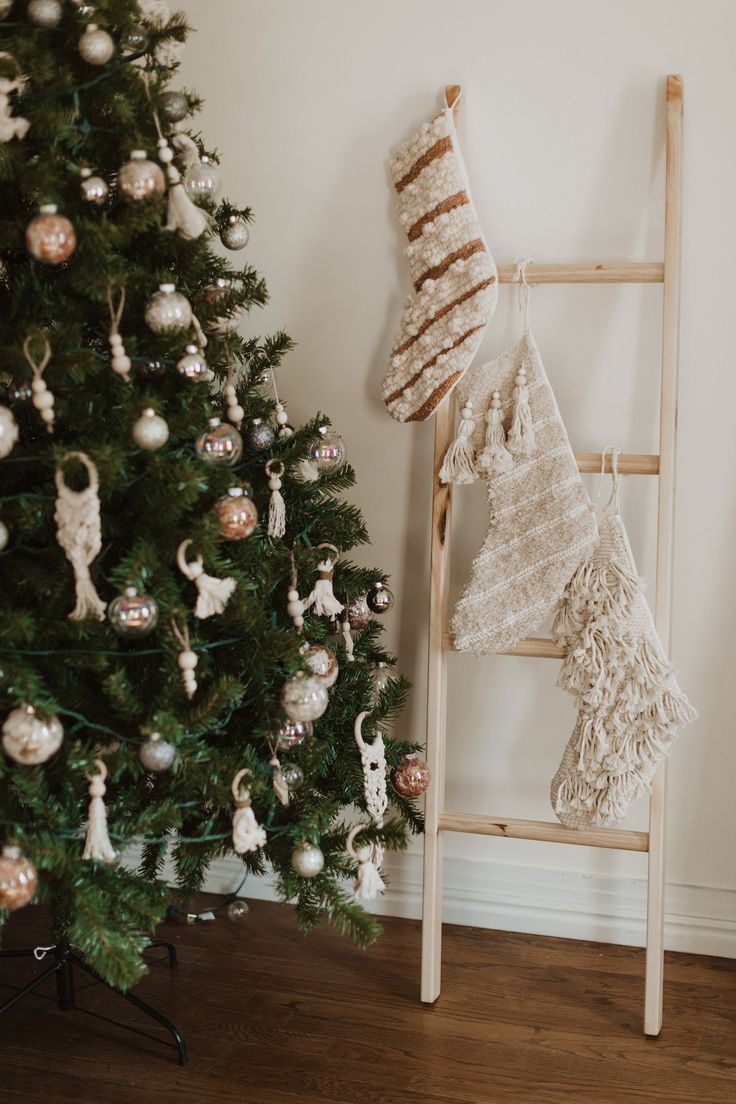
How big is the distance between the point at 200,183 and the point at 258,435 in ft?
1.10

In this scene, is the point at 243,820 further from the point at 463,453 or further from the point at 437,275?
the point at 437,275

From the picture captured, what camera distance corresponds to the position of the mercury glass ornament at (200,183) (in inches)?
52.6

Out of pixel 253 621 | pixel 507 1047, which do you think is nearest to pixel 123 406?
pixel 253 621

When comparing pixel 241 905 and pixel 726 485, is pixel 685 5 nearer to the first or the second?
pixel 726 485

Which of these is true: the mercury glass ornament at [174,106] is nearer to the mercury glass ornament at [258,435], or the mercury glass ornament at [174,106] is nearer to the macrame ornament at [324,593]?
the mercury glass ornament at [258,435]

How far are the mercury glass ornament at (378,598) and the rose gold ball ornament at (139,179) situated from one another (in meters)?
0.70

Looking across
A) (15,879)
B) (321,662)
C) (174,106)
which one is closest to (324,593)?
(321,662)

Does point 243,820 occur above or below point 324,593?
below

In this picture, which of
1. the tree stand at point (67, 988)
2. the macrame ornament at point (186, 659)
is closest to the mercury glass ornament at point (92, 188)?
the macrame ornament at point (186, 659)

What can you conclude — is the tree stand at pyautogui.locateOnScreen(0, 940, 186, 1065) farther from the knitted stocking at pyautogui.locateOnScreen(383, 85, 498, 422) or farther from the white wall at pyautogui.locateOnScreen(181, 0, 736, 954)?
the knitted stocking at pyautogui.locateOnScreen(383, 85, 498, 422)

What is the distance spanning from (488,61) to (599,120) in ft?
0.68

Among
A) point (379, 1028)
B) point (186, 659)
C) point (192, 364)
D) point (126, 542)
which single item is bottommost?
point (379, 1028)

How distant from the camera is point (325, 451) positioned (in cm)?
149

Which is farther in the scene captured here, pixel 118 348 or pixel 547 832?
pixel 547 832
